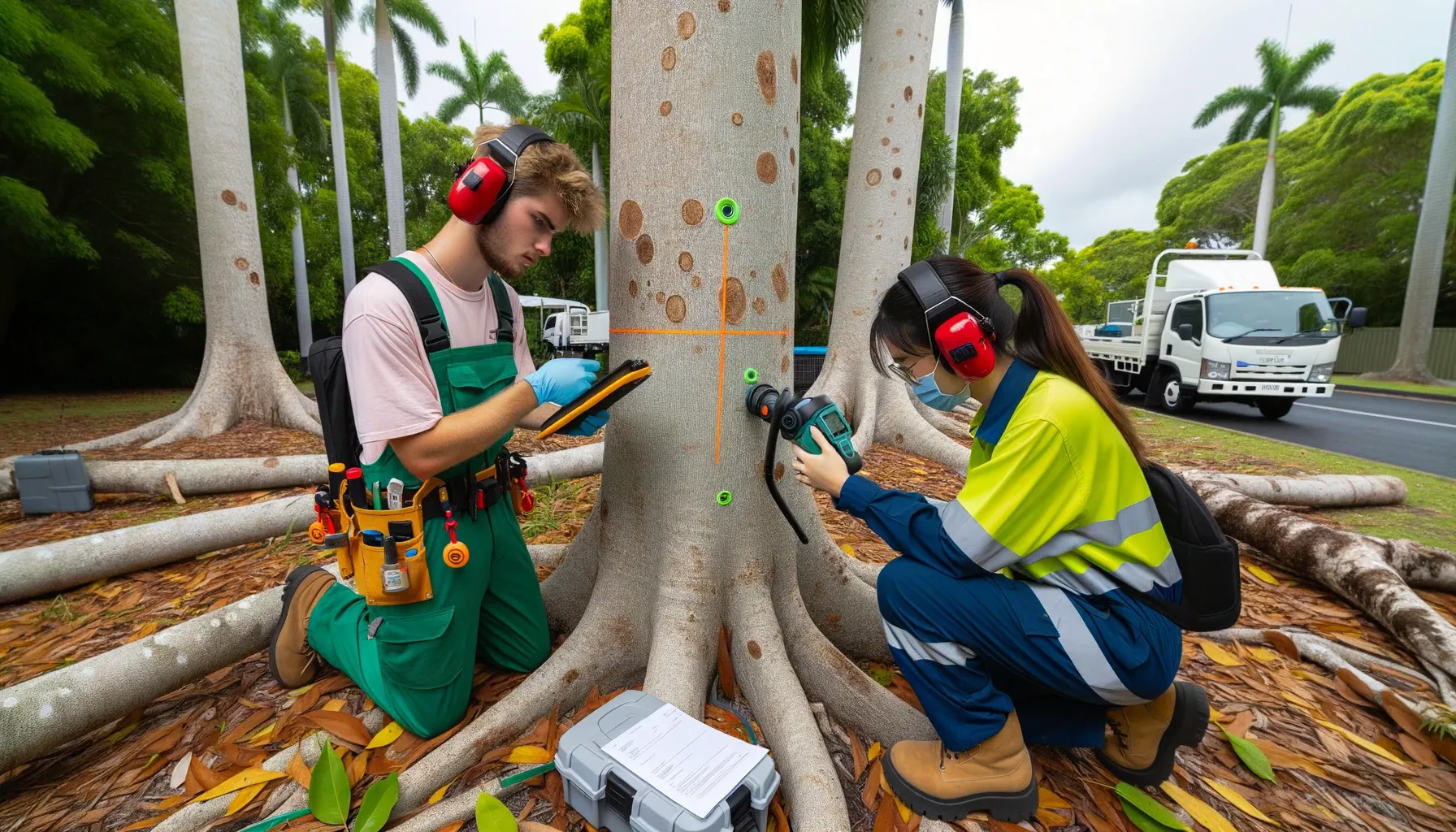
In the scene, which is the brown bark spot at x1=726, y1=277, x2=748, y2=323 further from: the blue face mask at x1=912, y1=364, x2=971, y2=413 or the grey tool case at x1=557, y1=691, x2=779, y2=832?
the grey tool case at x1=557, y1=691, x2=779, y2=832

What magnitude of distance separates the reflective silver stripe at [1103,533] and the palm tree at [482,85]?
31.8m

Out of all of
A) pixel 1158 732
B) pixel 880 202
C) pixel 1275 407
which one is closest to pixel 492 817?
pixel 1158 732

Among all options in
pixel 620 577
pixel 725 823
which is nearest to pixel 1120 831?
pixel 725 823

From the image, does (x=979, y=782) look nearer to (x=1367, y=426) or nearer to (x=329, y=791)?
(x=329, y=791)

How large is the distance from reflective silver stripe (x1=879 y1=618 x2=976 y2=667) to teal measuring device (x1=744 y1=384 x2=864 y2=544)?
0.46 m

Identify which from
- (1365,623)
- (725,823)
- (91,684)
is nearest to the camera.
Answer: (725,823)

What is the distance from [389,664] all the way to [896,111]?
586 centimetres

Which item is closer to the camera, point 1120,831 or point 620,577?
point 1120,831

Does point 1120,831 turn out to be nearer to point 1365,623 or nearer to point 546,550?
point 1365,623

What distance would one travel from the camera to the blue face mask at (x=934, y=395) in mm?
1949

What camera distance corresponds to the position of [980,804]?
164 centimetres

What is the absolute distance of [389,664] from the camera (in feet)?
5.96

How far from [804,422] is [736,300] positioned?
47 centimetres

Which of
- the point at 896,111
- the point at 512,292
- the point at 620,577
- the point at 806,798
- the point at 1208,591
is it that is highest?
the point at 896,111
